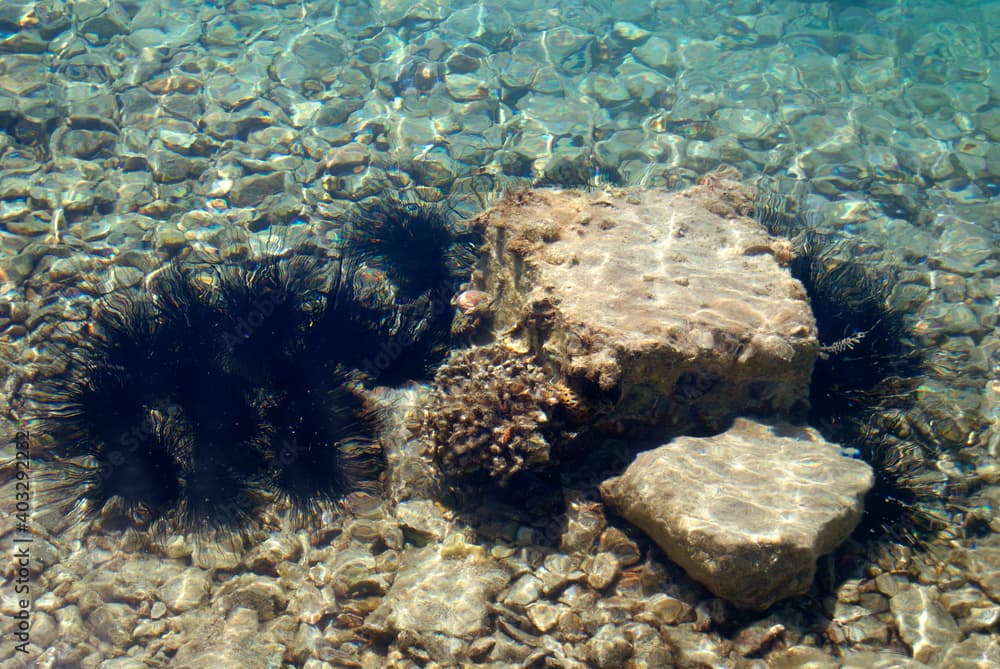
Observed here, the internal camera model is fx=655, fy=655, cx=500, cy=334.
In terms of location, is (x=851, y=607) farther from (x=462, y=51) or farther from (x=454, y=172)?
(x=462, y=51)

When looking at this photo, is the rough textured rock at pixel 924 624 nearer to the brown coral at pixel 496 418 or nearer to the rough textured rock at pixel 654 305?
the rough textured rock at pixel 654 305

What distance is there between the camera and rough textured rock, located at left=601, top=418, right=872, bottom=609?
10.5 ft

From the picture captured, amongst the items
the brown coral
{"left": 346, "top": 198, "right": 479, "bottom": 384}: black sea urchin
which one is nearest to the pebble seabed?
the brown coral

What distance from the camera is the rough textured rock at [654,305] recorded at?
146 inches

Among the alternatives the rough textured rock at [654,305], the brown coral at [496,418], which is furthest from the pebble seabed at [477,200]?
the rough textured rock at [654,305]

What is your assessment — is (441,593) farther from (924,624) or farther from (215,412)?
(924,624)

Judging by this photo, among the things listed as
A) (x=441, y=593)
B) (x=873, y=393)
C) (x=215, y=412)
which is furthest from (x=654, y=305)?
(x=215, y=412)

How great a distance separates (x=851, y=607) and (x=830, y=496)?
0.63m

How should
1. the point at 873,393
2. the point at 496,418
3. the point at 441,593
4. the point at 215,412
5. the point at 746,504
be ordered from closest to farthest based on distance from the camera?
the point at 746,504 → the point at 441,593 → the point at 496,418 → the point at 215,412 → the point at 873,393

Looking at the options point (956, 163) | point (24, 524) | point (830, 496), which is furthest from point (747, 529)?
point (956, 163)

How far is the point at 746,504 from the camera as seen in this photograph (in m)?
3.39

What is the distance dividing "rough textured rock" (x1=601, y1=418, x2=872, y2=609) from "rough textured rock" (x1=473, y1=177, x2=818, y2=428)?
31 cm

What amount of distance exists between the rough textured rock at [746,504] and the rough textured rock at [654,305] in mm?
312

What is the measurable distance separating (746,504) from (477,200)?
454 cm
